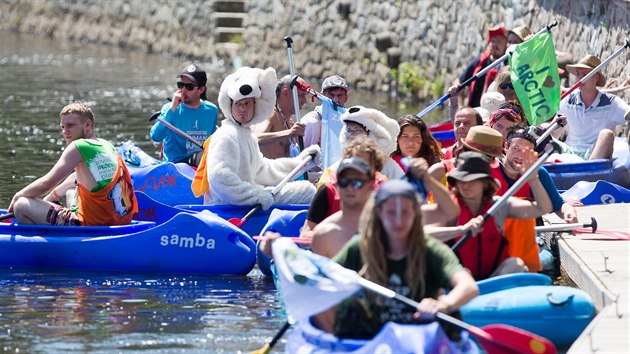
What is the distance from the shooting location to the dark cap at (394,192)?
22.1 feet

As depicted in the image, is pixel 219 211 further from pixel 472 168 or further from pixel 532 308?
pixel 532 308

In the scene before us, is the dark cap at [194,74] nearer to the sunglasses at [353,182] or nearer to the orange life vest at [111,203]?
the orange life vest at [111,203]

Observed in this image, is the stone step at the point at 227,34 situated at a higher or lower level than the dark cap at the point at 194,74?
lower

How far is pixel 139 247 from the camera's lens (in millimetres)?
10492

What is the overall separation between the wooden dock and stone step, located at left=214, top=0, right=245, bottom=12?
65.1 ft

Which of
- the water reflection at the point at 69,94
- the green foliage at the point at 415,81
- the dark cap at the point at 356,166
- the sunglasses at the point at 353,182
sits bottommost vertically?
the water reflection at the point at 69,94

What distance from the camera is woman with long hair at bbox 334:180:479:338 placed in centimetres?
678

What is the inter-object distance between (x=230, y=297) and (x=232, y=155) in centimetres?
143

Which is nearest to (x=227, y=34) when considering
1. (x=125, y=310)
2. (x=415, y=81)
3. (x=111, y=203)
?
(x=415, y=81)

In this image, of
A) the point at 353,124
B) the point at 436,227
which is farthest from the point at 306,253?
the point at 353,124

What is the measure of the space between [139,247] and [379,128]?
6.64 ft

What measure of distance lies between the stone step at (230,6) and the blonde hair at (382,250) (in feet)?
78.8

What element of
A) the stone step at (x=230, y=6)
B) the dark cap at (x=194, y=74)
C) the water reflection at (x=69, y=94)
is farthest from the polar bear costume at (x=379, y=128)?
the stone step at (x=230, y=6)

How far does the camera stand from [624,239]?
1002 cm
